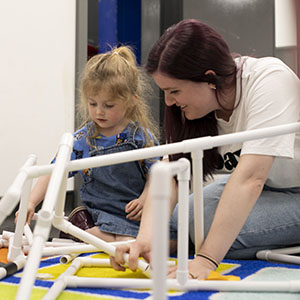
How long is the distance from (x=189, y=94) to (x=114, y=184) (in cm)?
43

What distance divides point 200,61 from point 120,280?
47 cm

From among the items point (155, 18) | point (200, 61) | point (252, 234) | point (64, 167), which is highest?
point (155, 18)

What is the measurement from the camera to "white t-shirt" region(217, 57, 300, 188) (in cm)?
82

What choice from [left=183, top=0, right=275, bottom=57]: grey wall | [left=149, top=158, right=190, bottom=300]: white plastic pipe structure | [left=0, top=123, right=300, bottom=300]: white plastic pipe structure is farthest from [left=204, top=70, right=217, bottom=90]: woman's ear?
[left=183, top=0, right=275, bottom=57]: grey wall

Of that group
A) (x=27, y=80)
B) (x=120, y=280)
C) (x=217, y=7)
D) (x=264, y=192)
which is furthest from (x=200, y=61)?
(x=217, y=7)

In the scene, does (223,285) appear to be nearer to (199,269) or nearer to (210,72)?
(199,269)

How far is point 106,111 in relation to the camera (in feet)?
4.09

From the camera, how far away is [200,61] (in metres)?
0.91

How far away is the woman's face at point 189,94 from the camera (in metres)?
0.94

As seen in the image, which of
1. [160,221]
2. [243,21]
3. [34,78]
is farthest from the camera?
[243,21]

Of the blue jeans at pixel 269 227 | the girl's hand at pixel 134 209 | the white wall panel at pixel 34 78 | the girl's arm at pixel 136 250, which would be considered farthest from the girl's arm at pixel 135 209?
the white wall panel at pixel 34 78

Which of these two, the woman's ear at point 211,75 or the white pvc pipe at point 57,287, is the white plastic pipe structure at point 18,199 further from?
the woman's ear at point 211,75

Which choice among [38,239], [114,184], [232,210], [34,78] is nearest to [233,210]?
[232,210]

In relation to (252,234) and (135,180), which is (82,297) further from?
(135,180)
